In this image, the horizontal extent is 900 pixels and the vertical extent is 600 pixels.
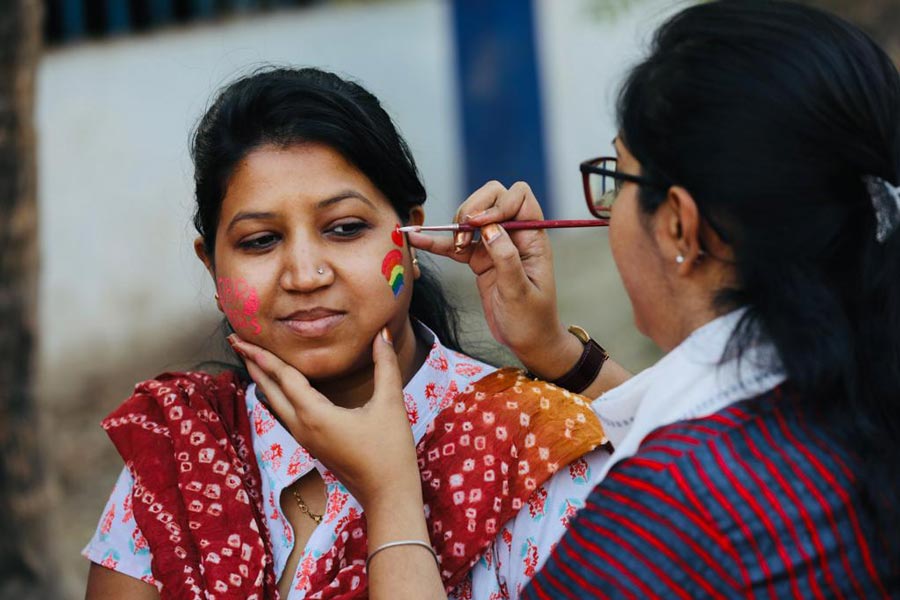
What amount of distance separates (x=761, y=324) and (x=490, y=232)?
72 cm

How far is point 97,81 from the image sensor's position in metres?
7.26

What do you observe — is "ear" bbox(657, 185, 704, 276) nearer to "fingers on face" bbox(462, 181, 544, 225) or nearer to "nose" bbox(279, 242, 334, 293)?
"fingers on face" bbox(462, 181, 544, 225)

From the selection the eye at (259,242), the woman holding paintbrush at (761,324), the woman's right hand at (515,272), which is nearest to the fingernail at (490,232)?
the woman's right hand at (515,272)

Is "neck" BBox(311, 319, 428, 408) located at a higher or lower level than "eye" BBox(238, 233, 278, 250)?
lower

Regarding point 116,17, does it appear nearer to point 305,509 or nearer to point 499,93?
point 499,93

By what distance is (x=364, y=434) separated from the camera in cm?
217

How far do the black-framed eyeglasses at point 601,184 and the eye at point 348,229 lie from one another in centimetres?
47

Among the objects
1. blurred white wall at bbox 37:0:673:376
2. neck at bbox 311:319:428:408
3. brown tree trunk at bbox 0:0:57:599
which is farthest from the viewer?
blurred white wall at bbox 37:0:673:376

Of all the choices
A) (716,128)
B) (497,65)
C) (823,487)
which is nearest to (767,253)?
(716,128)

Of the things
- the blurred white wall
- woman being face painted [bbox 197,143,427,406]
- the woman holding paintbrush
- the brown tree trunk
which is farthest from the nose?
the blurred white wall

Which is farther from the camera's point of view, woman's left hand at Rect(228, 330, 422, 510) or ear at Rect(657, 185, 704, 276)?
woman's left hand at Rect(228, 330, 422, 510)

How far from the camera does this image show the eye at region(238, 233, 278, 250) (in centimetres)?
241

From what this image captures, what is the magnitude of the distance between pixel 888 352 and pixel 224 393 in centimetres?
134

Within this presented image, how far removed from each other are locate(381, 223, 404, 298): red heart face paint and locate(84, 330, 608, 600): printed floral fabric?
0.61 feet
